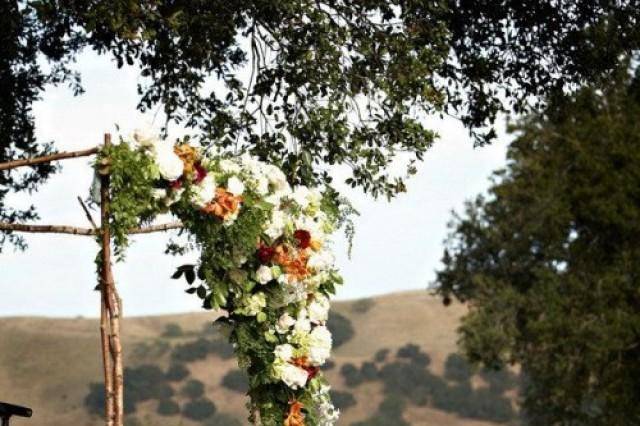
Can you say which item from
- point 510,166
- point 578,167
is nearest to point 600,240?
point 578,167

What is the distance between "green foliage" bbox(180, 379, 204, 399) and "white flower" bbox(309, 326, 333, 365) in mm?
64293

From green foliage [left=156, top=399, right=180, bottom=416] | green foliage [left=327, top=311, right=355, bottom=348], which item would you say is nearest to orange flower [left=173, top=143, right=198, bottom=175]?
green foliage [left=156, top=399, right=180, bottom=416]

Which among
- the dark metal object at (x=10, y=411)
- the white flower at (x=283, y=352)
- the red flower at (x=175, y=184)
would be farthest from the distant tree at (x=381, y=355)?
the dark metal object at (x=10, y=411)

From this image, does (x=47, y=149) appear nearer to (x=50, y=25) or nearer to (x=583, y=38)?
(x=50, y=25)

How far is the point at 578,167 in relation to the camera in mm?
25484

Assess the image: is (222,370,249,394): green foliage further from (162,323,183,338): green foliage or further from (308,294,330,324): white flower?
(308,294,330,324): white flower

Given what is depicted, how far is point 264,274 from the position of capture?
9297mm

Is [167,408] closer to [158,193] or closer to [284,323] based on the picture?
[284,323]

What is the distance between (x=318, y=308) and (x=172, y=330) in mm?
77443

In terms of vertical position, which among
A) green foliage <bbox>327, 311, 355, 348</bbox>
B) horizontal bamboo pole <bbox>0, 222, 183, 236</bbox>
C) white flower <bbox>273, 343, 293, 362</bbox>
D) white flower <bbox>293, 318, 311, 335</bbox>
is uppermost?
green foliage <bbox>327, 311, 355, 348</bbox>

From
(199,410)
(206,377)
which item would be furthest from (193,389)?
(206,377)

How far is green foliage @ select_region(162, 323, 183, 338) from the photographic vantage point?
279 feet

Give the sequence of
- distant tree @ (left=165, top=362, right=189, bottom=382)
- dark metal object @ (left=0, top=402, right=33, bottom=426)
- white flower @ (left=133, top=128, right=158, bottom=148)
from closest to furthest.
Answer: dark metal object @ (left=0, top=402, right=33, bottom=426)
white flower @ (left=133, top=128, right=158, bottom=148)
distant tree @ (left=165, top=362, right=189, bottom=382)

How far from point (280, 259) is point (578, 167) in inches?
673
